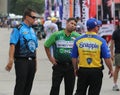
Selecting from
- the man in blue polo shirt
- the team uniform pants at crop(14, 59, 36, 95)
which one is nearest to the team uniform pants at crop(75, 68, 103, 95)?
the man in blue polo shirt

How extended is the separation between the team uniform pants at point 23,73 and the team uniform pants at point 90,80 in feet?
3.21

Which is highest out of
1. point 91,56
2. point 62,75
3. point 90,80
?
point 91,56

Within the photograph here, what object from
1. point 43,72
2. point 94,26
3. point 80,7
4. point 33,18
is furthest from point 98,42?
point 80,7

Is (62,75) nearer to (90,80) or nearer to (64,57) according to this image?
(64,57)

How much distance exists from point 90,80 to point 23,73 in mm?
1200

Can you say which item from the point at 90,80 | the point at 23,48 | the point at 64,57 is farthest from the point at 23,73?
the point at 90,80

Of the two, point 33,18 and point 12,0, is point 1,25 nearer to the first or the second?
point 12,0

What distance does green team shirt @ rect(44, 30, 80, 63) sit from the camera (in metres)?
9.46

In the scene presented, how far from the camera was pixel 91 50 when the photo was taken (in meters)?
8.36

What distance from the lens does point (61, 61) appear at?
950 cm

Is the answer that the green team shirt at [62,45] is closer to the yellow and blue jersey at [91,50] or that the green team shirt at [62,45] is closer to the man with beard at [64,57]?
the man with beard at [64,57]

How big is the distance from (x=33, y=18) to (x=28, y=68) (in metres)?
0.83

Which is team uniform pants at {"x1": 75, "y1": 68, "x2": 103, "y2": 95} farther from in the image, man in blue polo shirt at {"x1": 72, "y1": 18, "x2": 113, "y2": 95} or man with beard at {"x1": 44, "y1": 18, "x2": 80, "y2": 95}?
man with beard at {"x1": 44, "y1": 18, "x2": 80, "y2": 95}

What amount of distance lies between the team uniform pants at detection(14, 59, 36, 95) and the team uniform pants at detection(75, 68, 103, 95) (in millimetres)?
979
